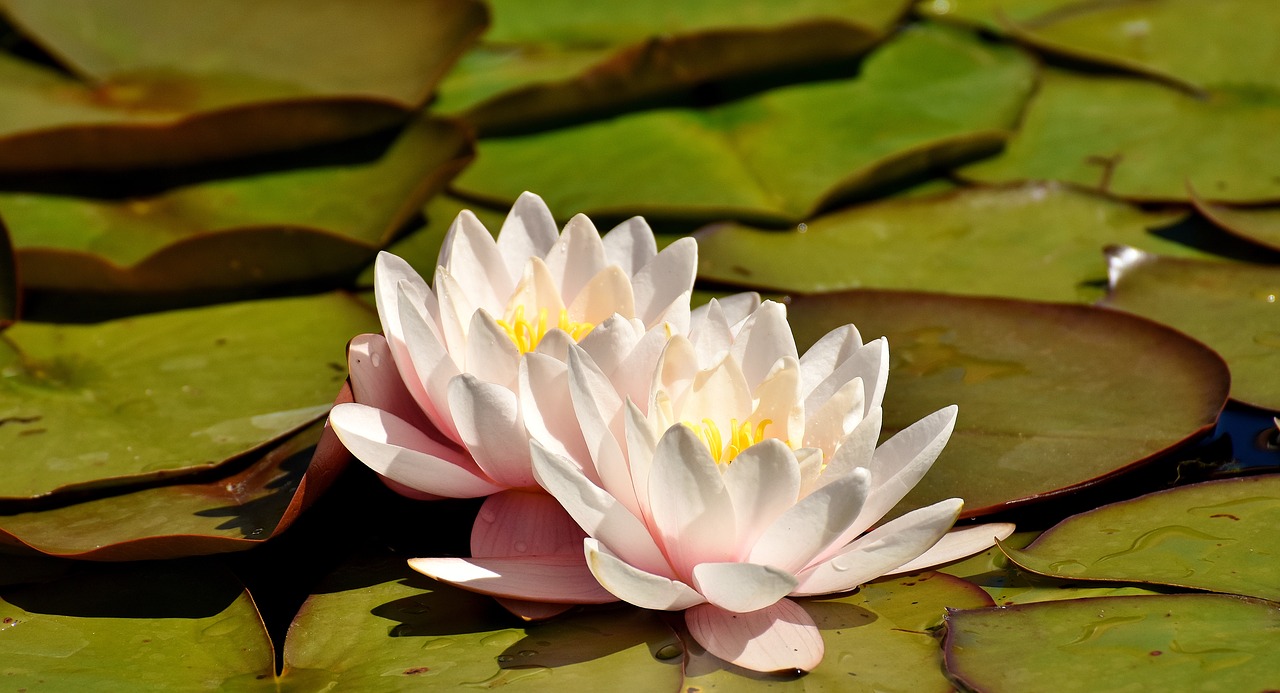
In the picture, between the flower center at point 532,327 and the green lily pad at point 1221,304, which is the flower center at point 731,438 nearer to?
the flower center at point 532,327

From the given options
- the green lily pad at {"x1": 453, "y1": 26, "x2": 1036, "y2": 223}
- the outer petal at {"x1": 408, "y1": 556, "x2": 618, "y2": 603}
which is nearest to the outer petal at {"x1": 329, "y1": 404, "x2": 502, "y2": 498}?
the outer petal at {"x1": 408, "y1": 556, "x2": 618, "y2": 603}

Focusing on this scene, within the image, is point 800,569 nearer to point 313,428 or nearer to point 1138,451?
point 1138,451

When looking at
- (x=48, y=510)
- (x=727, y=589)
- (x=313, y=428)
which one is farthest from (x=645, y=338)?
(x=48, y=510)

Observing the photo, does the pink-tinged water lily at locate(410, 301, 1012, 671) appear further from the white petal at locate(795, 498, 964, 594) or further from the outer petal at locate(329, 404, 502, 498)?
the outer petal at locate(329, 404, 502, 498)

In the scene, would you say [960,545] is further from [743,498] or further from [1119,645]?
[743,498]

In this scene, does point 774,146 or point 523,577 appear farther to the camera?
point 774,146

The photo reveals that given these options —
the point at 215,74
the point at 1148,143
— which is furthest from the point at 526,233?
the point at 1148,143

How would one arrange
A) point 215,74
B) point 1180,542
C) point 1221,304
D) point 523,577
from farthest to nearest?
point 215,74 < point 1221,304 < point 1180,542 < point 523,577
